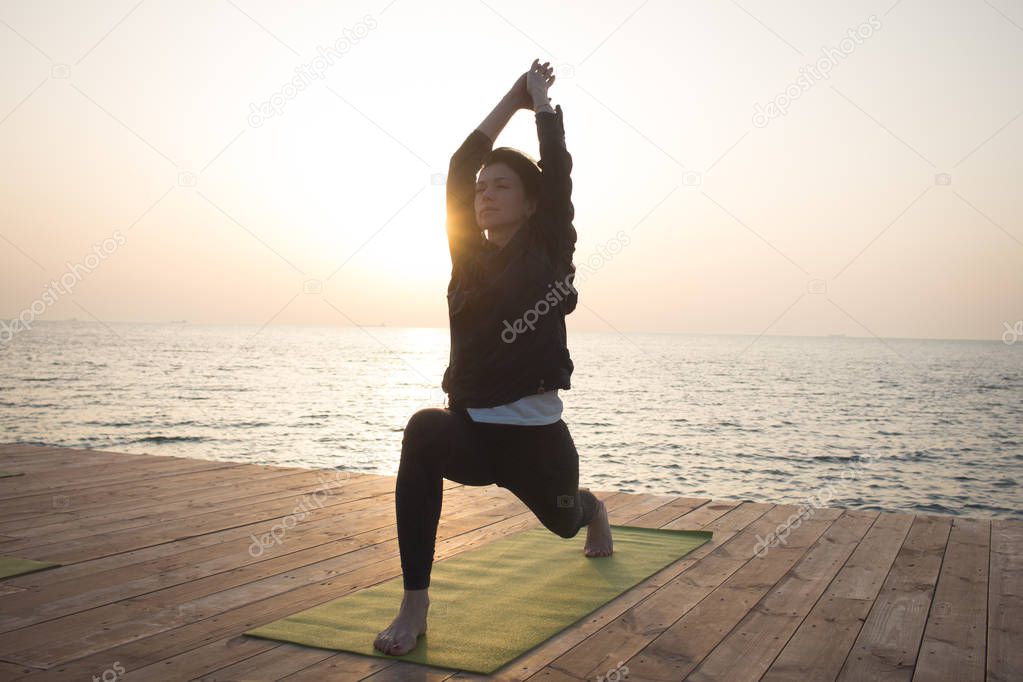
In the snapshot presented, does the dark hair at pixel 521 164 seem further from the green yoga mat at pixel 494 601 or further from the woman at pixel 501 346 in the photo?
the green yoga mat at pixel 494 601

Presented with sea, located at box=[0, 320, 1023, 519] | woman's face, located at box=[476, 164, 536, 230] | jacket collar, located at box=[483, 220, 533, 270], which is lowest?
sea, located at box=[0, 320, 1023, 519]

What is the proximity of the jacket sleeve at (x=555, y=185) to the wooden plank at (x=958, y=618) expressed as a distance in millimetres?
1422

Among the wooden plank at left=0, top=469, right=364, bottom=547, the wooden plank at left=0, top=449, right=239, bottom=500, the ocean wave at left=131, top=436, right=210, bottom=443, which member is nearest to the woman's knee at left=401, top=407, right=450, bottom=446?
the wooden plank at left=0, top=469, right=364, bottom=547

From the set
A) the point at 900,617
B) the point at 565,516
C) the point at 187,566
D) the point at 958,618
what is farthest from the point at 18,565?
the point at 958,618

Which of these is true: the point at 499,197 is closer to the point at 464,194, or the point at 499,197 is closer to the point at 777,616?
the point at 464,194

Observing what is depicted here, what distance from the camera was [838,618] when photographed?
2445 millimetres

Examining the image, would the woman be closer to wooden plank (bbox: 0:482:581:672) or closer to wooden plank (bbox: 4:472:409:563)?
wooden plank (bbox: 0:482:581:672)

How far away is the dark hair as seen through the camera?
2.33m

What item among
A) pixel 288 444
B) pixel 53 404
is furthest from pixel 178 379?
pixel 288 444

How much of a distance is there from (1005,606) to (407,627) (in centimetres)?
190

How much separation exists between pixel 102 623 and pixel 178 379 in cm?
4121

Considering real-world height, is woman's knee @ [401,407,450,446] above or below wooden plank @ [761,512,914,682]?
above

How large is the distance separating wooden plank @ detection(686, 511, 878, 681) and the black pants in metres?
0.62

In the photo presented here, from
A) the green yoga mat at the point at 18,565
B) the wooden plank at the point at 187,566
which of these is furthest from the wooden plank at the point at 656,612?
the green yoga mat at the point at 18,565
